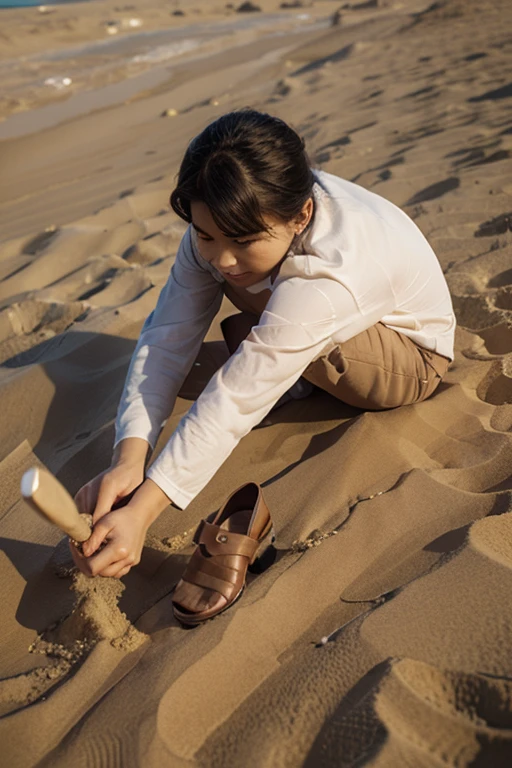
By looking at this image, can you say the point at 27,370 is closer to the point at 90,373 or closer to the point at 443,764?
the point at 90,373

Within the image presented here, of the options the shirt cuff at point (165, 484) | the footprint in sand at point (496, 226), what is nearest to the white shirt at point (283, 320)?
the shirt cuff at point (165, 484)

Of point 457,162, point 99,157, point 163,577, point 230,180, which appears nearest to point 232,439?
point 163,577

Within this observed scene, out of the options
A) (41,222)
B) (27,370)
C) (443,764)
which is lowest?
(443,764)

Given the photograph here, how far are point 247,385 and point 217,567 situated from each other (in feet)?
1.28

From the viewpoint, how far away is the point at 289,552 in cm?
163

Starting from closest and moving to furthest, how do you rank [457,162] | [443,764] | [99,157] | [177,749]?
[443,764]
[177,749]
[457,162]
[99,157]

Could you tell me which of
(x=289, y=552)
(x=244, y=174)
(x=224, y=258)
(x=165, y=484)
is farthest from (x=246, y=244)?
(x=289, y=552)

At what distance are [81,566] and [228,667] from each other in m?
0.36

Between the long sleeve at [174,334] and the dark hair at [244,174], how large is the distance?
36cm

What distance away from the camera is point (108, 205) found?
4.22 meters

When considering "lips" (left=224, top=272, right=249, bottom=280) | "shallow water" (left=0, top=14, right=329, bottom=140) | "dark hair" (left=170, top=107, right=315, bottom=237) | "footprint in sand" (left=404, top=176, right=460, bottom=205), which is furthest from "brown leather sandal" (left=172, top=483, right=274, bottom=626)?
"shallow water" (left=0, top=14, right=329, bottom=140)

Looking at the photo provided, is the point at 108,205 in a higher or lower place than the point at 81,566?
higher

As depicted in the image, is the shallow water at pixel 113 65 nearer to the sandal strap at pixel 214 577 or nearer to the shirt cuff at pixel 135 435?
the shirt cuff at pixel 135 435

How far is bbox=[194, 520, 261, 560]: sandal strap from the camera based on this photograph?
60.3 inches
